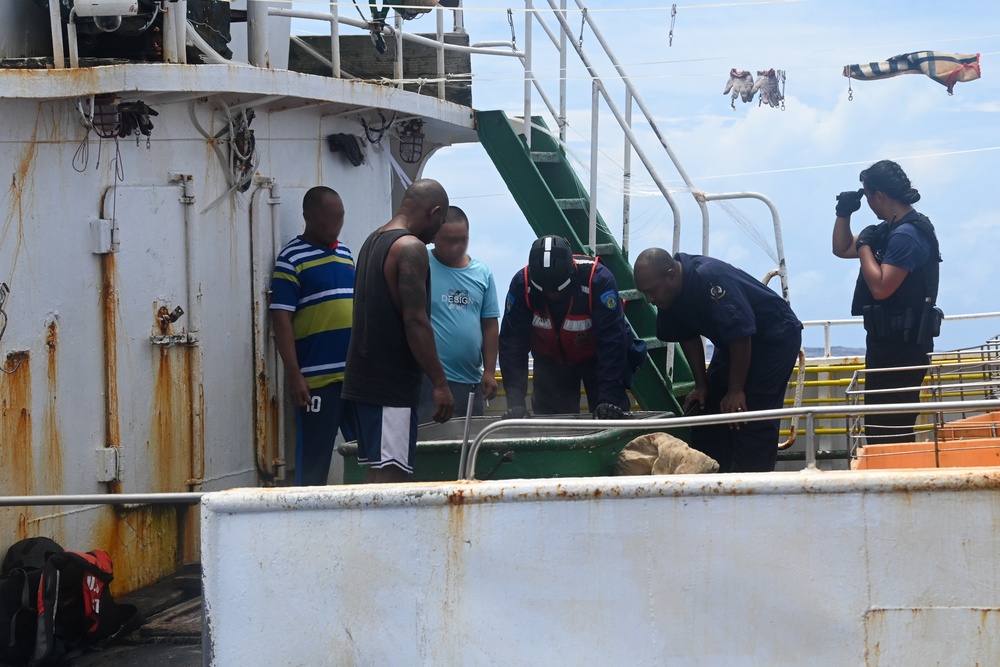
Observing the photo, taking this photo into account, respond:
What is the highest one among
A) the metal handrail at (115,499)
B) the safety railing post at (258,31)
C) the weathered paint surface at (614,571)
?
the safety railing post at (258,31)

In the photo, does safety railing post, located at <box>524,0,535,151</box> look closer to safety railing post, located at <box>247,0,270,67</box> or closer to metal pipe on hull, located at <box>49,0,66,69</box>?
safety railing post, located at <box>247,0,270,67</box>

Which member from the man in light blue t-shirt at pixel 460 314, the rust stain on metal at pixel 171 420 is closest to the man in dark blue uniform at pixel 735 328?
the man in light blue t-shirt at pixel 460 314

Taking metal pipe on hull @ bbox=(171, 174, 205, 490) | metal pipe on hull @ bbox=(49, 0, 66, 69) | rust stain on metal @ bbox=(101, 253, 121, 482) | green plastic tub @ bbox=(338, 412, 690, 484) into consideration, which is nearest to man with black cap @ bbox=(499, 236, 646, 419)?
green plastic tub @ bbox=(338, 412, 690, 484)

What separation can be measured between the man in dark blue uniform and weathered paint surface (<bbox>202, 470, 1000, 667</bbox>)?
1.90m

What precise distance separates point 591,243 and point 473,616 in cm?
340

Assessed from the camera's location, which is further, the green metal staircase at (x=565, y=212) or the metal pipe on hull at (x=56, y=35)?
the green metal staircase at (x=565, y=212)

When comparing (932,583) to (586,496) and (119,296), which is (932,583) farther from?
(119,296)

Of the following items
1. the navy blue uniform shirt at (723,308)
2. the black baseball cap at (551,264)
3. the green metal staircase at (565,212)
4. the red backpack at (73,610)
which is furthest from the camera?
the green metal staircase at (565,212)

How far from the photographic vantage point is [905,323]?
5.89 metres

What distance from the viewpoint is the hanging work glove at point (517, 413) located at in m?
5.81

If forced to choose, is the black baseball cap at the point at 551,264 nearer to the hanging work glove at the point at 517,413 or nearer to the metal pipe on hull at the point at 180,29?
the hanging work glove at the point at 517,413

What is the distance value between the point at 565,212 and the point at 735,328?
6.97ft

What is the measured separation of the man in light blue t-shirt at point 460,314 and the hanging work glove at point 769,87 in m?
2.69

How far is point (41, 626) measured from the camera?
444cm
